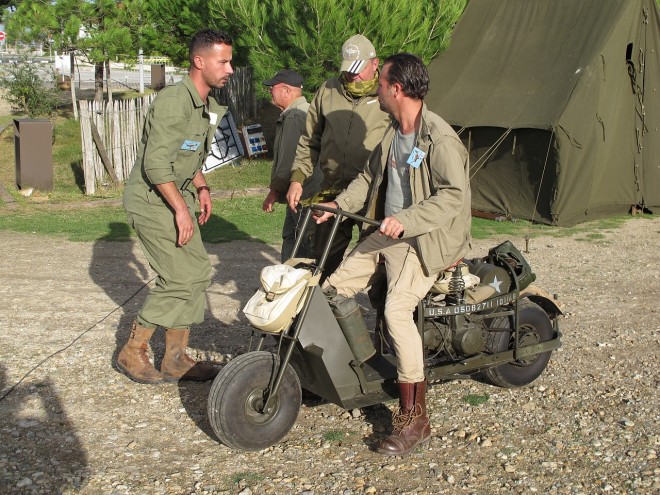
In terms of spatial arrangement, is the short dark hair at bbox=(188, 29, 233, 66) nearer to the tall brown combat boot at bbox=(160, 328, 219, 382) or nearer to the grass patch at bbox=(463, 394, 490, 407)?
the tall brown combat boot at bbox=(160, 328, 219, 382)

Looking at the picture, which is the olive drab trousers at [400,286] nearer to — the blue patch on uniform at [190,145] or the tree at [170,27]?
the blue patch on uniform at [190,145]

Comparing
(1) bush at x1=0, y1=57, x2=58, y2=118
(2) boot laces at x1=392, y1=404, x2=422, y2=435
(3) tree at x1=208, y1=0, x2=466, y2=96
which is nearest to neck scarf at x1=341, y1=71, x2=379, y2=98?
(2) boot laces at x1=392, y1=404, x2=422, y2=435

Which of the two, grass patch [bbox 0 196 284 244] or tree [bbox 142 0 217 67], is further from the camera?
tree [bbox 142 0 217 67]

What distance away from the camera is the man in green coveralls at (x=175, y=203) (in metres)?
5.16

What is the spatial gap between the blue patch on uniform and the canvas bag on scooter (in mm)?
1189

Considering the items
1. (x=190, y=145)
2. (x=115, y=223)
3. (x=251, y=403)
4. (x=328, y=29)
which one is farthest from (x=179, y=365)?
(x=328, y=29)

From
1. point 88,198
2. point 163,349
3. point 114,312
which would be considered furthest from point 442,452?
point 88,198

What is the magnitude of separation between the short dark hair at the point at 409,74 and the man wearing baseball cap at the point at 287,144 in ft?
6.58

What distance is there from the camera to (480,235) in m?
11.0

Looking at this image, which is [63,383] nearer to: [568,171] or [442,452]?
[442,452]

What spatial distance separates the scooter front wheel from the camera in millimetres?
4422

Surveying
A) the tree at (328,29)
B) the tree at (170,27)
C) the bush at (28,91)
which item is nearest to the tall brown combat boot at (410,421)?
the tree at (328,29)

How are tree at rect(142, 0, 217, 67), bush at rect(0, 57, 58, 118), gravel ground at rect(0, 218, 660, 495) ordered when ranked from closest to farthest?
gravel ground at rect(0, 218, 660, 495) → tree at rect(142, 0, 217, 67) → bush at rect(0, 57, 58, 118)

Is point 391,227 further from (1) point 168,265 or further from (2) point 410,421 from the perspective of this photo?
(1) point 168,265
